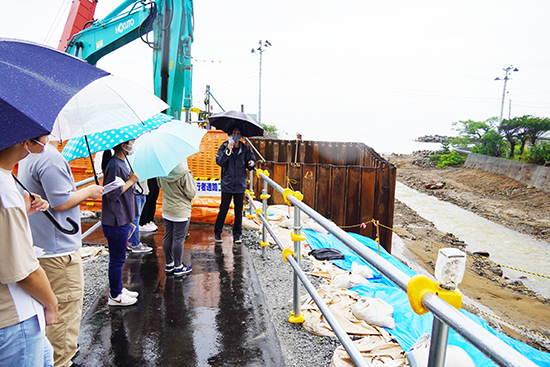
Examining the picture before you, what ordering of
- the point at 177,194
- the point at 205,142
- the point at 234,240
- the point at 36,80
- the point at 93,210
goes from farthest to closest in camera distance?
the point at 205,142, the point at 93,210, the point at 234,240, the point at 177,194, the point at 36,80

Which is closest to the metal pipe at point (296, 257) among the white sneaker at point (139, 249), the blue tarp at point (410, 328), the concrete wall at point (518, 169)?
the blue tarp at point (410, 328)

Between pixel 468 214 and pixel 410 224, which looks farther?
pixel 468 214

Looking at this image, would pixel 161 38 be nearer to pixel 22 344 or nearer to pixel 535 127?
pixel 22 344

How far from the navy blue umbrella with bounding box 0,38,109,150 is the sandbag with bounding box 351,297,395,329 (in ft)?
8.97

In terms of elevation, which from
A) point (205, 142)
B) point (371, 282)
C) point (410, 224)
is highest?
point (205, 142)

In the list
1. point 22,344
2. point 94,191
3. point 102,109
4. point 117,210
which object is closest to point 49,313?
point 22,344

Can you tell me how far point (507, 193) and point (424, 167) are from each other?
45.4ft

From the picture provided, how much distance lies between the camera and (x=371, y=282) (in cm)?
429

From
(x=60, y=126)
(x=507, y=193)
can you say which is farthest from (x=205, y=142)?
(x=507, y=193)

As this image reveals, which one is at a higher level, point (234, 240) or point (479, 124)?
point (479, 124)

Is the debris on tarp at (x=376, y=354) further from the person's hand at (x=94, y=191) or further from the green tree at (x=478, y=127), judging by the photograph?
the green tree at (x=478, y=127)

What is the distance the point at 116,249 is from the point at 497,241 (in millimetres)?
13776

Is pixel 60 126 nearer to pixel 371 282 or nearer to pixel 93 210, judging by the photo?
pixel 371 282

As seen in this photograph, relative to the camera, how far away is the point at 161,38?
7.26 metres
